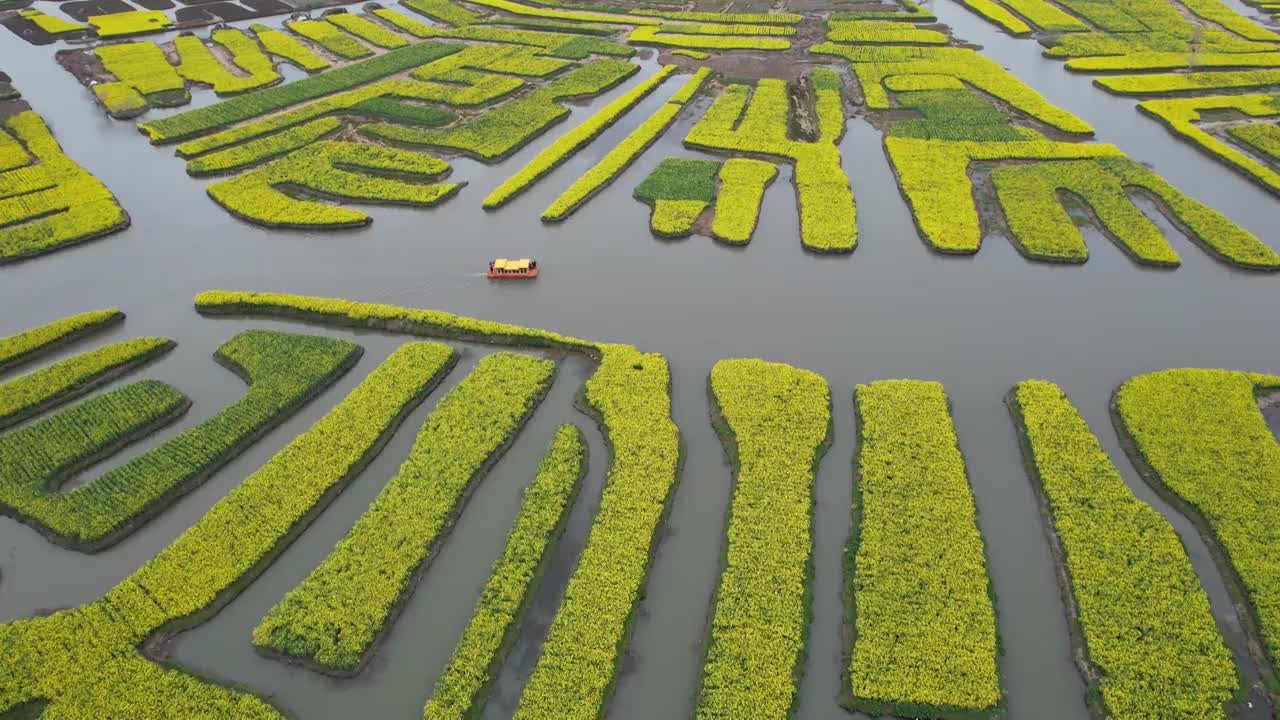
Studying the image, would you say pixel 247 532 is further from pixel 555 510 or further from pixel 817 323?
pixel 817 323

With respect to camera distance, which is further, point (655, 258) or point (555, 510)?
point (655, 258)

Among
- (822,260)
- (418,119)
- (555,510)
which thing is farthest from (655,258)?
(418,119)

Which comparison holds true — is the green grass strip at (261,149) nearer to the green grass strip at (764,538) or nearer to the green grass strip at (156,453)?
the green grass strip at (156,453)

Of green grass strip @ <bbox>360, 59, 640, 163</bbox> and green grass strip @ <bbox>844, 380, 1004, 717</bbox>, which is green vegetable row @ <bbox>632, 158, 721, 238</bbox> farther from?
green grass strip @ <bbox>844, 380, 1004, 717</bbox>

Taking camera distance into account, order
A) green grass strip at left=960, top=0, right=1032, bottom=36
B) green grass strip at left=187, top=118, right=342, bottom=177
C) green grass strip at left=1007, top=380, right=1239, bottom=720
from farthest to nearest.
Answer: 1. green grass strip at left=960, top=0, right=1032, bottom=36
2. green grass strip at left=187, top=118, right=342, bottom=177
3. green grass strip at left=1007, top=380, right=1239, bottom=720

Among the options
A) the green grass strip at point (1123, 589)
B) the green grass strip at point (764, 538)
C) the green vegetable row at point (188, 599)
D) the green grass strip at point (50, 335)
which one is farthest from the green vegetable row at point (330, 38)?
the green grass strip at point (1123, 589)

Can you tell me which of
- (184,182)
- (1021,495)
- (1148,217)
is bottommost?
(1021,495)

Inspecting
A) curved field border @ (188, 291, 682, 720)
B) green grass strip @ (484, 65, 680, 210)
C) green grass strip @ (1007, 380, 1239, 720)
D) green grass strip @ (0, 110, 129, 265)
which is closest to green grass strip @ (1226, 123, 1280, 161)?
green grass strip @ (1007, 380, 1239, 720)
